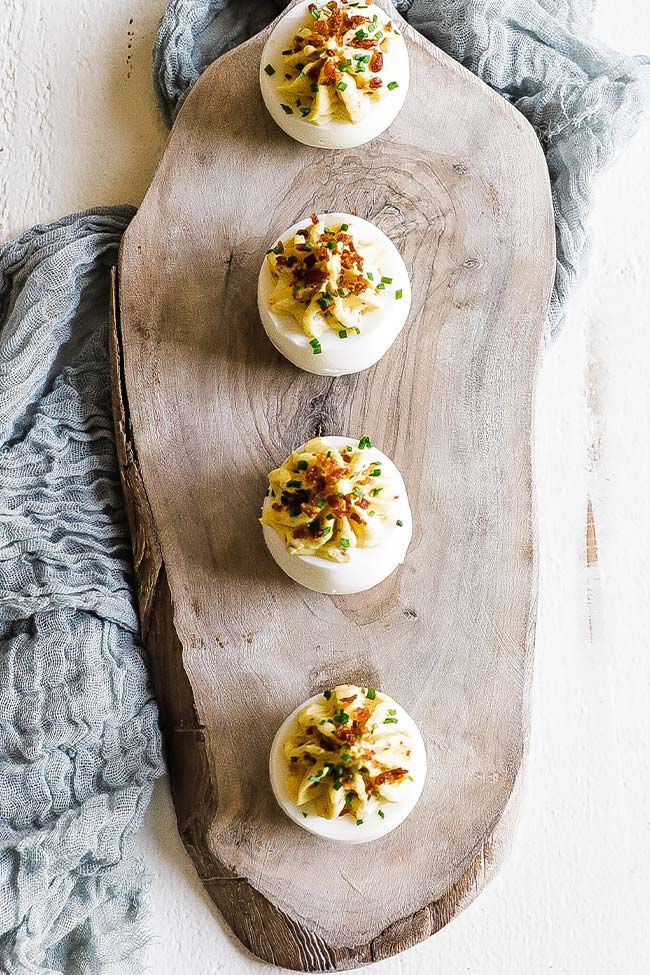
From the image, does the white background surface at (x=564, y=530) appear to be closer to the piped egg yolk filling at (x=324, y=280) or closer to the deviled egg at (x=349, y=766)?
the deviled egg at (x=349, y=766)

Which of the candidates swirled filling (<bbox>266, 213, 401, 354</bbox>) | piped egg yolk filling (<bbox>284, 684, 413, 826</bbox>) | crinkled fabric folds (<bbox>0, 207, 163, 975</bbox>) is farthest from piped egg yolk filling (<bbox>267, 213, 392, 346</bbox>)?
piped egg yolk filling (<bbox>284, 684, 413, 826</bbox>)

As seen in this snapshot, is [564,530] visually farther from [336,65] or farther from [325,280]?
[336,65]

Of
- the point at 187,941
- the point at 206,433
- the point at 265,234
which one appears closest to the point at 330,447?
the point at 206,433

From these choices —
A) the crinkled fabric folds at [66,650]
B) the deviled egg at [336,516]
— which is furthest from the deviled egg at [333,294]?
the crinkled fabric folds at [66,650]

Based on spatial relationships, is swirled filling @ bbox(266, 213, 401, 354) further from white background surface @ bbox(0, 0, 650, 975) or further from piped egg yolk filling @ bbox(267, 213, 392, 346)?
white background surface @ bbox(0, 0, 650, 975)

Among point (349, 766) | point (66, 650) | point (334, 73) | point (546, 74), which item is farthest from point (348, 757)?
point (546, 74)

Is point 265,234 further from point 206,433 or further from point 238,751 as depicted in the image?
point 238,751
